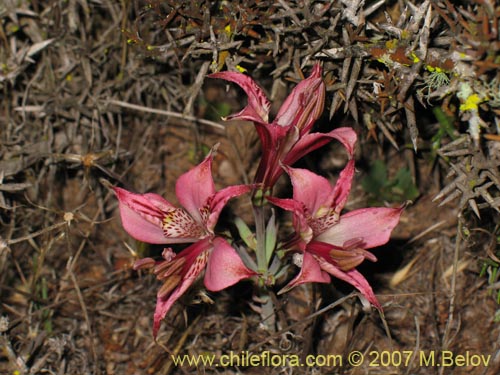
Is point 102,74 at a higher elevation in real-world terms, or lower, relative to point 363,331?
higher

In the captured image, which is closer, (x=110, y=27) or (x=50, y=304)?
(x=50, y=304)

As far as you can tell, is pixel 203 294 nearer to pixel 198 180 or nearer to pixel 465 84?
pixel 198 180

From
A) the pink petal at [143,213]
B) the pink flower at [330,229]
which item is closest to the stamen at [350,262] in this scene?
the pink flower at [330,229]

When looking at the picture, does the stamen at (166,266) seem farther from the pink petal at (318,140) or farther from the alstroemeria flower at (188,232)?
the pink petal at (318,140)

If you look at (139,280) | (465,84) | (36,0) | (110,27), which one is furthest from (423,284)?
(36,0)

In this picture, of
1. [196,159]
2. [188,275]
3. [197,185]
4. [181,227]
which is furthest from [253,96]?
[196,159]

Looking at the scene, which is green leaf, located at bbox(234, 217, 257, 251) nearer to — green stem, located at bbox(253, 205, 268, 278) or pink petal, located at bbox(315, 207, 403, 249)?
green stem, located at bbox(253, 205, 268, 278)

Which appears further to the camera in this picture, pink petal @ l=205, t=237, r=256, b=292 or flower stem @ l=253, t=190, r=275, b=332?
flower stem @ l=253, t=190, r=275, b=332

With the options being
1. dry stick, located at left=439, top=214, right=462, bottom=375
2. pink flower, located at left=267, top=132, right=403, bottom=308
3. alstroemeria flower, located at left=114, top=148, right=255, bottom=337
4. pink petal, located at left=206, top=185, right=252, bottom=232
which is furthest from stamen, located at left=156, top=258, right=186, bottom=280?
dry stick, located at left=439, top=214, right=462, bottom=375
